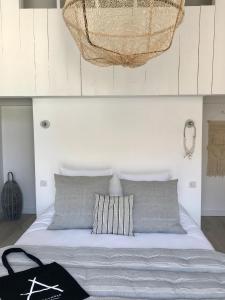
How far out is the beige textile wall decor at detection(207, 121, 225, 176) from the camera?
173 inches

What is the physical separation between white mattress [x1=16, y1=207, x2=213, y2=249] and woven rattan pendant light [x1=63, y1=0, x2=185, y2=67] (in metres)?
1.45

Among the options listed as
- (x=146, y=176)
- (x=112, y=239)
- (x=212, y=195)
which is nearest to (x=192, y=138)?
(x=146, y=176)

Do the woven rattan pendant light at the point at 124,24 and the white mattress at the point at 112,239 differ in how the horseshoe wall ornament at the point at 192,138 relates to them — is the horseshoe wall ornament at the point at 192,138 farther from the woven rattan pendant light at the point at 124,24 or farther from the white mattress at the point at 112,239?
the woven rattan pendant light at the point at 124,24

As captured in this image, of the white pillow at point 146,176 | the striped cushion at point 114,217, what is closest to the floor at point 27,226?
the white pillow at point 146,176

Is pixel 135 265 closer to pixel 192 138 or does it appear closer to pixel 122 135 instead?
pixel 122 135

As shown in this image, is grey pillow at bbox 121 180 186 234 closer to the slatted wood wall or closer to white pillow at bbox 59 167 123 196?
white pillow at bbox 59 167 123 196

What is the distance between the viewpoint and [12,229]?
4008 mm

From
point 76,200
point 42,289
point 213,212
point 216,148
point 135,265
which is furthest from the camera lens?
point 213,212

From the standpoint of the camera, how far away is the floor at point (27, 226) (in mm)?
3553

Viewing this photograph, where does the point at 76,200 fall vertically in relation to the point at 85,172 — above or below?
below

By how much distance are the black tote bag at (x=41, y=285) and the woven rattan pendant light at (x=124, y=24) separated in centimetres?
122

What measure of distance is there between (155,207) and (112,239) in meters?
0.48

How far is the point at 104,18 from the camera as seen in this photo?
1354 millimetres

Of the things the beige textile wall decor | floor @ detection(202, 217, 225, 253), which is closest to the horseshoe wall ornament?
floor @ detection(202, 217, 225, 253)
